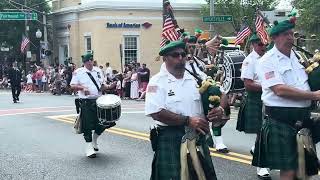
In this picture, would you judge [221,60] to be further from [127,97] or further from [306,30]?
[306,30]

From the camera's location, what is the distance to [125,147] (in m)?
10.1


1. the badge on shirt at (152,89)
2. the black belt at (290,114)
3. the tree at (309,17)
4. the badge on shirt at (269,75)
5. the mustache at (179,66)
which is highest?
the tree at (309,17)

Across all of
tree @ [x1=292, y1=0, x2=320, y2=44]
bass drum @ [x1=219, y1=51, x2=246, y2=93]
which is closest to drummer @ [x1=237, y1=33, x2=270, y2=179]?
bass drum @ [x1=219, y1=51, x2=246, y2=93]

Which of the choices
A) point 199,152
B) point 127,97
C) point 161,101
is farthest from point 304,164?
point 127,97

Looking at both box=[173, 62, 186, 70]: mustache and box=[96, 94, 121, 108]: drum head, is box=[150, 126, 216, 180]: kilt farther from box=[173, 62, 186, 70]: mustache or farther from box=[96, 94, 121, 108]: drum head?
box=[96, 94, 121, 108]: drum head

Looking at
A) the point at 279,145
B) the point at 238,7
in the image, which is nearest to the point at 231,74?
the point at 279,145

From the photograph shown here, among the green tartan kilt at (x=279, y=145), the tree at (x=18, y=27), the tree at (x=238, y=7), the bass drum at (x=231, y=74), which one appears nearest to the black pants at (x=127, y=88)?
the bass drum at (x=231, y=74)

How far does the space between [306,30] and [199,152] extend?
27.6 m

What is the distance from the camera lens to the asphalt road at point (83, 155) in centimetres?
786

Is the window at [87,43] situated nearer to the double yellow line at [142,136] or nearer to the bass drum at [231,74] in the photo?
the double yellow line at [142,136]

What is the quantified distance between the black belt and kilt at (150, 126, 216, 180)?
0.84 metres

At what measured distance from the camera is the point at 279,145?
5246mm

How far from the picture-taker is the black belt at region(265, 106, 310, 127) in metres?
5.14

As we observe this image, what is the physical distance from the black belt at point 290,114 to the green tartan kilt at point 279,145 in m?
0.06
